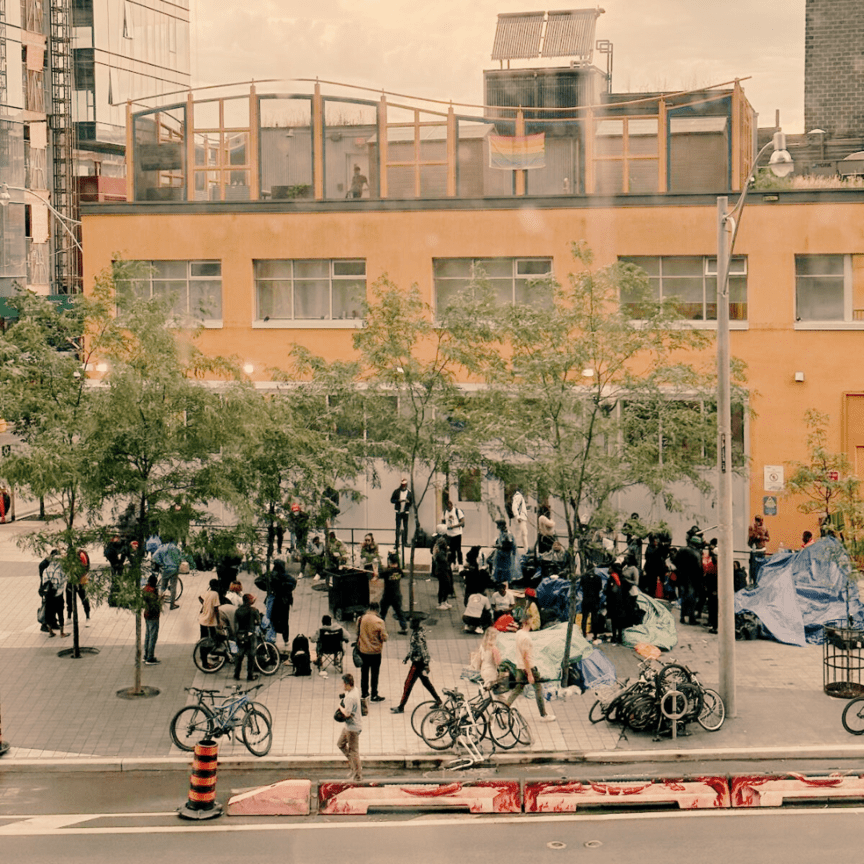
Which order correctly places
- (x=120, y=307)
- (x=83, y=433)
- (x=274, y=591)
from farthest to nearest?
(x=274, y=591) < (x=120, y=307) < (x=83, y=433)

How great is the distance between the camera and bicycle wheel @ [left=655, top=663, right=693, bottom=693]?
17766 mm

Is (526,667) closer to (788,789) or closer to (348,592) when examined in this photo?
(788,789)

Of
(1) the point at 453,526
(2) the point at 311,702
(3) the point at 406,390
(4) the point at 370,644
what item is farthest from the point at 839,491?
(2) the point at 311,702

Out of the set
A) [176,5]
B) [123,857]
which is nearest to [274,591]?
[123,857]

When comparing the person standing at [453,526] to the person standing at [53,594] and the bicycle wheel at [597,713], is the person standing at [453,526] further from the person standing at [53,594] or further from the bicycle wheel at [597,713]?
the bicycle wheel at [597,713]

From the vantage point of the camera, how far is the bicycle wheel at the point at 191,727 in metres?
17.1

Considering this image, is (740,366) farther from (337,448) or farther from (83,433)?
(83,433)

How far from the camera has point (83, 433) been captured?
1880 centimetres

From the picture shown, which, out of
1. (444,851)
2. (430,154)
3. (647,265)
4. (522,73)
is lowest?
(444,851)

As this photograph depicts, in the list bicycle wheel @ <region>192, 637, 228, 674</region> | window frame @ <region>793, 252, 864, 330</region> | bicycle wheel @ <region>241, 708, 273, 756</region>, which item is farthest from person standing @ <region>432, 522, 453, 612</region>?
window frame @ <region>793, 252, 864, 330</region>

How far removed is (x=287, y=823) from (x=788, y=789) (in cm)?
611

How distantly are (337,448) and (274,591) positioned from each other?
3284 mm

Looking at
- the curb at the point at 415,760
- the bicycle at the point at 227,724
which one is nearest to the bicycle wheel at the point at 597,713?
the curb at the point at 415,760

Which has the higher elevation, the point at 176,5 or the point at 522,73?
the point at 176,5
